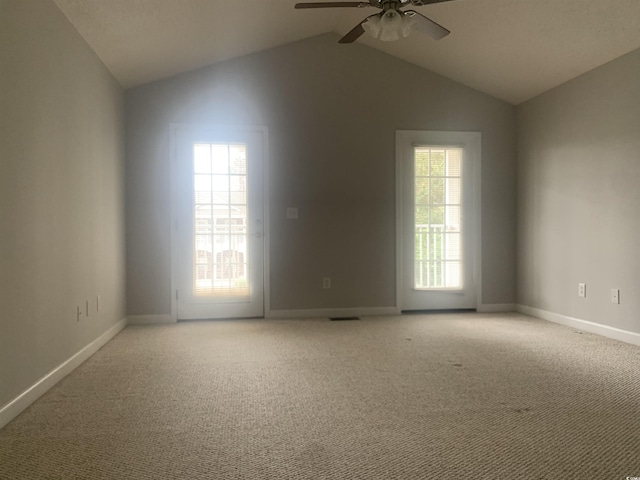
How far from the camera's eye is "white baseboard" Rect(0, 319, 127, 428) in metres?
2.08

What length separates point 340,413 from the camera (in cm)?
213

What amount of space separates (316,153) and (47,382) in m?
3.19

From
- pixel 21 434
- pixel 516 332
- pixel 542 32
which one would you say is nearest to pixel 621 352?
pixel 516 332

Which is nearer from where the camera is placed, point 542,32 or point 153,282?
point 542,32

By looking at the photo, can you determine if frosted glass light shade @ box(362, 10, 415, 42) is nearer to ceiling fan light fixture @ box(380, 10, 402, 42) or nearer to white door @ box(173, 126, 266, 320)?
ceiling fan light fixture @ box(380, 10, 402, 42)

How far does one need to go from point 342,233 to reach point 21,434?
3.37m

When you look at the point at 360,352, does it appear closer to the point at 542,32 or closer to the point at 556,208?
the point at 556,208

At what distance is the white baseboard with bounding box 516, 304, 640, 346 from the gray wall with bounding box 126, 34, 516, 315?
0.42 m

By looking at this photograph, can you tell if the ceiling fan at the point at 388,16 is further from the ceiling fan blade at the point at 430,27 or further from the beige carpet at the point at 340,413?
the beige carpet at the point at 340,413

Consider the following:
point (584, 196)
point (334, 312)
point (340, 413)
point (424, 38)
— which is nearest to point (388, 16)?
point (424, 38)

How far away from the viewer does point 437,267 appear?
500 centimetres

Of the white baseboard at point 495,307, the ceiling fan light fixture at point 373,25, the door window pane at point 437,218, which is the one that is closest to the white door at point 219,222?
the door window pane at point 437,218

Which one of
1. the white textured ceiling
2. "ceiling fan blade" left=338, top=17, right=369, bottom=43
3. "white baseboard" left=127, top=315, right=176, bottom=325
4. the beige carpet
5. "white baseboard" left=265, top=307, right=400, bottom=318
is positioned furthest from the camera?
"white baseboard" left=265, top=307, right=400, bottom=318

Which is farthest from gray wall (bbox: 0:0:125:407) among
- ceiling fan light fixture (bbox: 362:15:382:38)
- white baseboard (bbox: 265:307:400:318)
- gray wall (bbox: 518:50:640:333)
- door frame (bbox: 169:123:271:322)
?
gray wall (bbox: 518:50:640:333)
